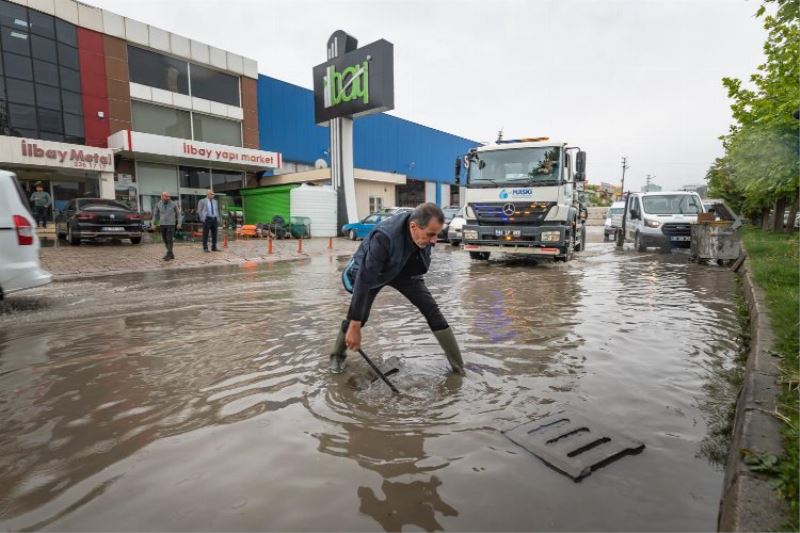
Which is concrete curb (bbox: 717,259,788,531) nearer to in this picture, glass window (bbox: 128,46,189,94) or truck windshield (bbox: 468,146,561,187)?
truck windshield (bbox: 468,146,561,187)

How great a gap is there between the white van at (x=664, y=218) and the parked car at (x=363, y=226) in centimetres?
1005

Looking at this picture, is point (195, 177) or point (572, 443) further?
point (195, 177)

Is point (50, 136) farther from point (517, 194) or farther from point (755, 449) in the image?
point (755, 449)

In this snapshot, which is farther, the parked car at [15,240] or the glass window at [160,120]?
the glass window at [160,120]

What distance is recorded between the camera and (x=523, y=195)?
33.9 feet

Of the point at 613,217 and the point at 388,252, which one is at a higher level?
the point at 613,217

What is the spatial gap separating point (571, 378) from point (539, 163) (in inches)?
297

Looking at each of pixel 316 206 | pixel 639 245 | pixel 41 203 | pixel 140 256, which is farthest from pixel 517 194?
pixel 41 203

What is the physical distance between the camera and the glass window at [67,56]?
19094mm

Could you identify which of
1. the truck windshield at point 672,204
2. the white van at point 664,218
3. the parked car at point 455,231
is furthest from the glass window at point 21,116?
the truck windshield at point 672,204

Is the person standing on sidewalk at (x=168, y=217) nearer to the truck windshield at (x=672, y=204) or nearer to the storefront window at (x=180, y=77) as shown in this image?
the storefront window at (x=180, y=77)

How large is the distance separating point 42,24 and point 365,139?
1917 centimetres

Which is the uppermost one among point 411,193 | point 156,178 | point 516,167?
point 411,193

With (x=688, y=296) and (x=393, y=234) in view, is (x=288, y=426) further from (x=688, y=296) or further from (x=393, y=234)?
(x=688, y=296)
